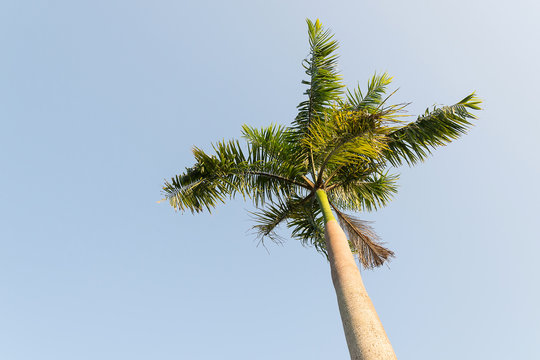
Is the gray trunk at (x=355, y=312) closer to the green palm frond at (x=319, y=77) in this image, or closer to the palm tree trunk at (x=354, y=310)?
the palm tree trunk at (x=354, y=310)

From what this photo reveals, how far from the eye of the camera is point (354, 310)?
4809mm

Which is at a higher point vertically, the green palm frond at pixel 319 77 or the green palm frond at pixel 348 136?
the green palm frond at pixel 319 77

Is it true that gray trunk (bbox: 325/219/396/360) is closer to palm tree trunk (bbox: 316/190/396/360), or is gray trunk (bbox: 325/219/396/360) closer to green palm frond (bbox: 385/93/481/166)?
palm tree trunk (bbox: 316/190/396/360)

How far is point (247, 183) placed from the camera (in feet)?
27.3

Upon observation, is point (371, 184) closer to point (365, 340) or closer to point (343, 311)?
point (343, 311)

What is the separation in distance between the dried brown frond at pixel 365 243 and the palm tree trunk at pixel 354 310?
240cm

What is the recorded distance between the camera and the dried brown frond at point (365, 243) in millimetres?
8609

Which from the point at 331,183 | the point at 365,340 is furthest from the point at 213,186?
the point at 365,340

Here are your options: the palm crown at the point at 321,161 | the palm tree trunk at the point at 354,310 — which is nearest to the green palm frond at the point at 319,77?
the palm crown at the point at 321,161

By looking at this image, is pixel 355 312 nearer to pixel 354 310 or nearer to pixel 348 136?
pixel 354 310

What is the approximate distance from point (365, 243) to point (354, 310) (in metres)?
4.08

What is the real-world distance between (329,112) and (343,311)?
4.84 meters

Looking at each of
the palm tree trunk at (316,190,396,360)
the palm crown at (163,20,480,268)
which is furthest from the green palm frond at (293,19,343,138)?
the palm tree trunk at (316,190,396,360)

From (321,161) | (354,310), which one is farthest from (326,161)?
(354,310)
